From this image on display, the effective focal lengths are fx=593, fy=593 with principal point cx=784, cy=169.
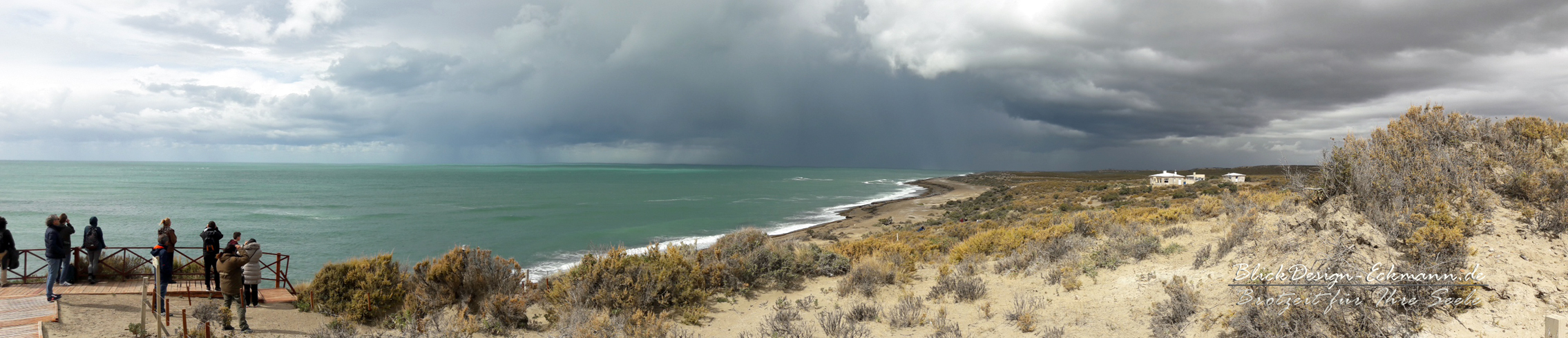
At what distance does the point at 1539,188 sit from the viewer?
6500 millimetres

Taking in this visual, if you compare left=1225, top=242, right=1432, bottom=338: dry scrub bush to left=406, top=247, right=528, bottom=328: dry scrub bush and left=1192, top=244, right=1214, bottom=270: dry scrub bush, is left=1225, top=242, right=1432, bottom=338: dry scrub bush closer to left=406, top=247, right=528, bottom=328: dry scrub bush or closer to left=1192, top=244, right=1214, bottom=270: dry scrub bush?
left=1192, top=244, right=1214, bottom=270: dry scrub bush

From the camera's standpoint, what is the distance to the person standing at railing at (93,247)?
9.98m

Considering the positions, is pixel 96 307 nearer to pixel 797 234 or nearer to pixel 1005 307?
pixel 1005 307

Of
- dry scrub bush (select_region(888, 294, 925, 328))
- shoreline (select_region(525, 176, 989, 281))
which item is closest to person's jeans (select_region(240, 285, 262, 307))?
shoreline (select_region(525, 176, 989, 281))

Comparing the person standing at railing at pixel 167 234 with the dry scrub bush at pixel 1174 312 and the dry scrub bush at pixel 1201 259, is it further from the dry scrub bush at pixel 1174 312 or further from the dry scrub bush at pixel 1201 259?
the dry scrub bush at pixel 1201 259

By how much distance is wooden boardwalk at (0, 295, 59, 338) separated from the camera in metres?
7.37

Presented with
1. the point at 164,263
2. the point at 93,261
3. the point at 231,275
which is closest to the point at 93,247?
the point at 93,261

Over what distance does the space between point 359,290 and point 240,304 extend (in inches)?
53.7

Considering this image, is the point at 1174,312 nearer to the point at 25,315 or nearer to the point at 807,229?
the point at 25,315

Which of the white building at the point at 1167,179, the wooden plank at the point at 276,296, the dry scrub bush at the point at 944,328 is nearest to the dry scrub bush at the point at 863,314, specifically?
the dry scrub bush at the point at 944,328

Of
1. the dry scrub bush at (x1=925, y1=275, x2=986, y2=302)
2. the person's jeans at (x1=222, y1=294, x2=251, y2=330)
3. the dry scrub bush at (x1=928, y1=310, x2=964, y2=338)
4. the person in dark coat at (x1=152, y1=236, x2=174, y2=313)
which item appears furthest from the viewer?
the person in dark coat at (x1=152, y1=236, x2=174, y2=313)

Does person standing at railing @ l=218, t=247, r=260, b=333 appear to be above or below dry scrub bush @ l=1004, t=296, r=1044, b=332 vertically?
above

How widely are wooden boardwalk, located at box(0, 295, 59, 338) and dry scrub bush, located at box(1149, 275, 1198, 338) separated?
12858 millimetres

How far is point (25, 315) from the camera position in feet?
26.6
